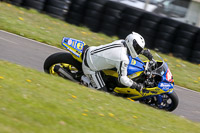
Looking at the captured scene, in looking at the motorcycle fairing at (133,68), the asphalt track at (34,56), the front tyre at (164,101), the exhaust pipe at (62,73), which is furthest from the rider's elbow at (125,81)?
the asphalt track at (34,56)

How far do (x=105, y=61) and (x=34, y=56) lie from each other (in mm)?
3106

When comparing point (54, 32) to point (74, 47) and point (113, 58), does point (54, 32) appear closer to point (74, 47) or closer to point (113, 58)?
point (74, 47)

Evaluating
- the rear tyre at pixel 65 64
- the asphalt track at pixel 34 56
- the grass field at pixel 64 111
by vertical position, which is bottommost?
the asphalt track at pixel 34 56

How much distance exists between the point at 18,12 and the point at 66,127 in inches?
371

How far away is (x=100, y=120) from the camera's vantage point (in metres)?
5.26

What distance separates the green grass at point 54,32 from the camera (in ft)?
34.8

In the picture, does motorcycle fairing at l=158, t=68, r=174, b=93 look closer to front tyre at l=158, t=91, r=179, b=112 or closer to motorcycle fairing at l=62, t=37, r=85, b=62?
front tyre at l=158, t=91, r=179, b=112

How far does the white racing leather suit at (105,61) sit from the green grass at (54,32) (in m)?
3.59

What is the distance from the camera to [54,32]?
38.8 feet

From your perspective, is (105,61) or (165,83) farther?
(165,83)

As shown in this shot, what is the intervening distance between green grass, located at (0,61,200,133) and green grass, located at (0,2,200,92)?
3.81m

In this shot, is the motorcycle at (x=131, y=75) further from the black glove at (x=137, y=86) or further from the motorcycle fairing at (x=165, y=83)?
the black glove at (x=137, y=86)

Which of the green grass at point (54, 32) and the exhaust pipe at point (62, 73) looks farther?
the green grass at point (54, 32)

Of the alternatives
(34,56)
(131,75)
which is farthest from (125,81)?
(34,56)
